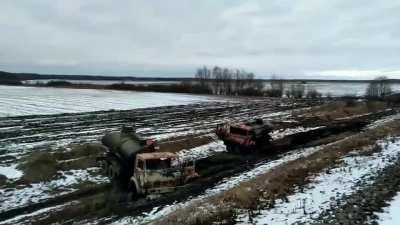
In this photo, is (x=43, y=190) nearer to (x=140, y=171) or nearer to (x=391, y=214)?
(x=140, y=171)

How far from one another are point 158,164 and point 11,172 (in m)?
10.4

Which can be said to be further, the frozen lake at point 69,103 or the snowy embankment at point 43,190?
the frozen lake at point 69,103

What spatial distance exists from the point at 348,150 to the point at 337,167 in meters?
6.06

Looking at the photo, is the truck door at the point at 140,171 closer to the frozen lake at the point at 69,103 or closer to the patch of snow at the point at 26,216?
the patch of snow at the point at 26,216

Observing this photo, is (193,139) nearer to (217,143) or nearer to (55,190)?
(217,143)

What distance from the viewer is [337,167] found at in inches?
918

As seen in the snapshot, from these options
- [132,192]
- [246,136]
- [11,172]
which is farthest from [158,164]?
[246,136]

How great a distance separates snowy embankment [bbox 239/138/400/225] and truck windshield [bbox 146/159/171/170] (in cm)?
679

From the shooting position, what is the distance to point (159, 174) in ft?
72.7

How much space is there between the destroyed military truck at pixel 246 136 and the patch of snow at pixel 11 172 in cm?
1463

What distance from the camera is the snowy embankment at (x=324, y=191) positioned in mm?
14977

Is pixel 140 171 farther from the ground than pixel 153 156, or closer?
closer

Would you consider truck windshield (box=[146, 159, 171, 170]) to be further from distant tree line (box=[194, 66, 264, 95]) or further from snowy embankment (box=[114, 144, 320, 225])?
distant tree line (box=[194, 66, 264, 95])

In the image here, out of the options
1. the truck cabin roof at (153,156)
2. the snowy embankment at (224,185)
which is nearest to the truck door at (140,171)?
the truck cabin roof at (153,156)
